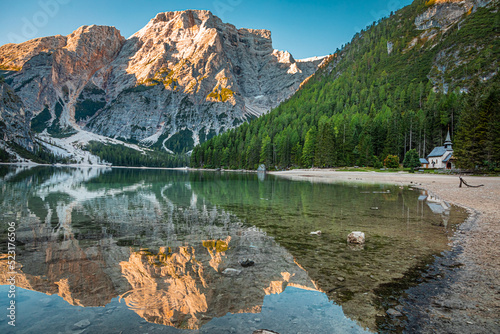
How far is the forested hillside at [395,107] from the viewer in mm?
74119

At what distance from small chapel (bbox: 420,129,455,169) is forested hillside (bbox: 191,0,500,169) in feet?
21.3

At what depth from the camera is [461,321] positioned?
4.65 metres

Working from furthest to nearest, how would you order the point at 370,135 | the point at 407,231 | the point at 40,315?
the point at 370,135 < the point at 407,231 < the point at 40,315

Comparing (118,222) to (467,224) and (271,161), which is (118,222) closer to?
(467,224)

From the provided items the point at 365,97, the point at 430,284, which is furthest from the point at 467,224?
the point at 365,97

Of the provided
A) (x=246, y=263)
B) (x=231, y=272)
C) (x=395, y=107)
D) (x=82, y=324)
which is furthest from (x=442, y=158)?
(x=82, y=324)

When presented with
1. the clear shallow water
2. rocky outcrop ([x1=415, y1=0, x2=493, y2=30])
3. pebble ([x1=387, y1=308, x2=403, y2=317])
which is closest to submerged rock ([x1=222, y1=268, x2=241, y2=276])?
the clear shallow water

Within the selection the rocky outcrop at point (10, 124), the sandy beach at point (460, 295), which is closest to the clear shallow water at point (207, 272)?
the sandy beach at point (460, 295)

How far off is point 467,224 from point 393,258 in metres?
8.10

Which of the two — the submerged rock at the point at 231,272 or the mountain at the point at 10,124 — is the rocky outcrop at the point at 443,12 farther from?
the mountain at the point at 10,124

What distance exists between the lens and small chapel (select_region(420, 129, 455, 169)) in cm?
6737

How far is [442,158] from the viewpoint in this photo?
229ft

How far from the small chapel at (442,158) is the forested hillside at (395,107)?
6.50 m

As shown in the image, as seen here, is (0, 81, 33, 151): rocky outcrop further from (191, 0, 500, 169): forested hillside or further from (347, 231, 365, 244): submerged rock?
(347, 231, 365, 244): submerged rock
